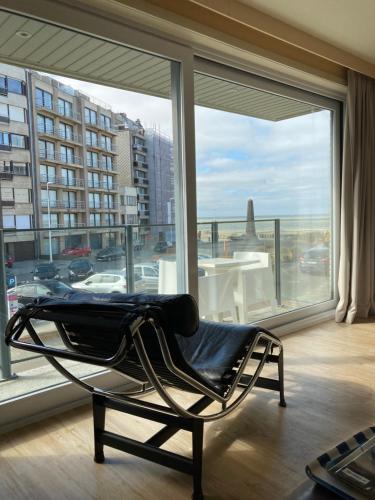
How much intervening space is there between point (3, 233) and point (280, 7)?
230 centimetres

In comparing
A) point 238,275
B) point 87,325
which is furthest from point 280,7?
point 87,325

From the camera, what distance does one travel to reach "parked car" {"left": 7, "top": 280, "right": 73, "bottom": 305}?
2.29m

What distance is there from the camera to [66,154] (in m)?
2.37

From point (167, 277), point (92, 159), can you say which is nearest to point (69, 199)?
point (92, 159)

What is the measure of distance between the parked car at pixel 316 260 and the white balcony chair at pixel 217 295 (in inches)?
38.2

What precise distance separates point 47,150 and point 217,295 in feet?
5.50

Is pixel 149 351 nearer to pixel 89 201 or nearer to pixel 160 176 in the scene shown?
pixel 89 201

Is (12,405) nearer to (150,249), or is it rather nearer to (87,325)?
(87,325)

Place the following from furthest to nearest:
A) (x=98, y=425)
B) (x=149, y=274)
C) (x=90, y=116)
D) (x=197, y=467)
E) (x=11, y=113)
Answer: (x=149, y=274) < (x=90, y=116) < (x=11, y=113) < (x=98, y=425) < (x=197, y=467)

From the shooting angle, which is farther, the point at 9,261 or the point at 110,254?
the point at 110,254

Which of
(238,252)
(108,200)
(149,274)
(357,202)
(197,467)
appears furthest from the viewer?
(357,202)

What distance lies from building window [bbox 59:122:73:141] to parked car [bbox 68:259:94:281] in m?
0.70

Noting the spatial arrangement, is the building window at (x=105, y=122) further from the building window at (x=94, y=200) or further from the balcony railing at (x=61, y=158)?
the building window at (x=94, y=200)

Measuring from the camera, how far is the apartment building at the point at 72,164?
7.42 feet
